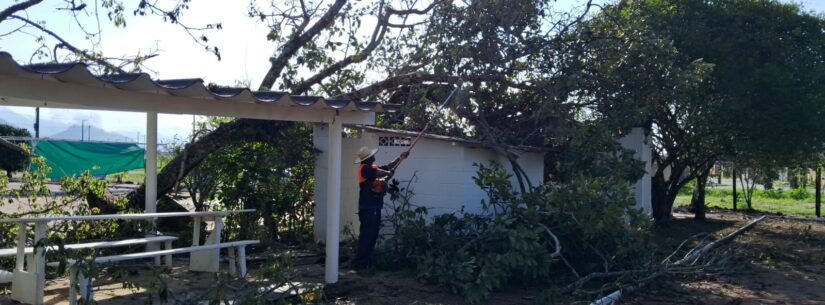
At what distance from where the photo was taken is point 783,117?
45.1 ft

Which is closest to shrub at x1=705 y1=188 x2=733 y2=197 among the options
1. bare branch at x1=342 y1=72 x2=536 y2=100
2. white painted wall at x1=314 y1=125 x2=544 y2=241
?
bare branch at x1=342 y1=72 x2=536 y2=100

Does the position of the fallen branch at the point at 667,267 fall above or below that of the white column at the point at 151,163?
below

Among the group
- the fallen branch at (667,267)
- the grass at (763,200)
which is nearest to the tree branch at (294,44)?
the fallen branch at (667,267)

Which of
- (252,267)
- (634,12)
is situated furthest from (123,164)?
(634,12)

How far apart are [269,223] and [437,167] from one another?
273cm

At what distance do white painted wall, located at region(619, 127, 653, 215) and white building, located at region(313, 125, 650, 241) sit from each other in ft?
8.82

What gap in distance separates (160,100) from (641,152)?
30.1 ft

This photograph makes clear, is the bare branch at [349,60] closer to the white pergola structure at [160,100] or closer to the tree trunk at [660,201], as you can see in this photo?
the white pergola structure at [160,100]

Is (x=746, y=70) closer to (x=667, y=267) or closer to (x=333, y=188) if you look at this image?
(x=667, y=267)

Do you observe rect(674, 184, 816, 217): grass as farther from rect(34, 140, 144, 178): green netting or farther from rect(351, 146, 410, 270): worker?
rect(351, 146, 410, 270): worker

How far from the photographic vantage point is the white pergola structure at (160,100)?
5594 millimetres

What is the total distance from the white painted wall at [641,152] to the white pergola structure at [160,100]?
6.07m

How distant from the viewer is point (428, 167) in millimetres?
10562

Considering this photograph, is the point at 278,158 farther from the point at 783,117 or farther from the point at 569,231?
the point at 783,117
